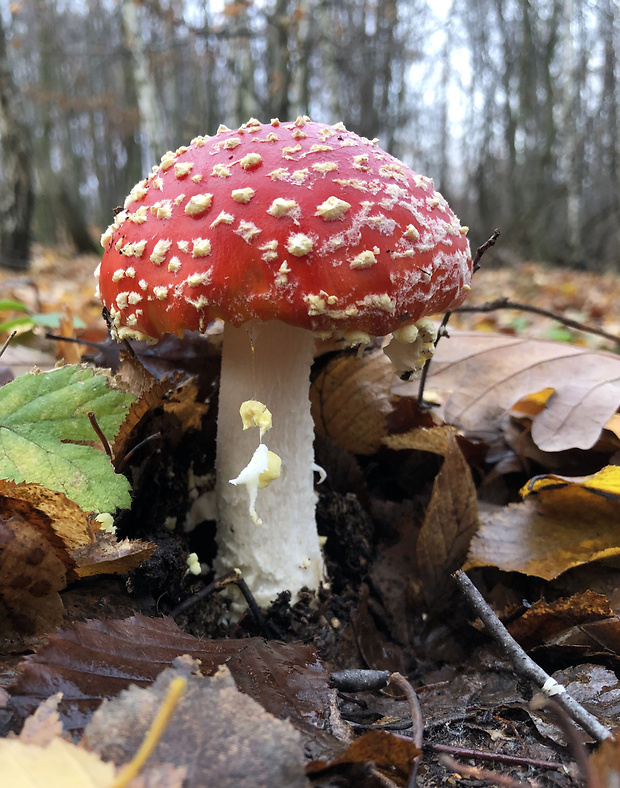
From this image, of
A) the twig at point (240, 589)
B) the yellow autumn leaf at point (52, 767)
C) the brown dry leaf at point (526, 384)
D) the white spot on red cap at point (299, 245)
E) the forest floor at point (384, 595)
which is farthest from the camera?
the brown dry leaf at point (526, 384)

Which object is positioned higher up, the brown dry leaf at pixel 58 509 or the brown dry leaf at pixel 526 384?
the brown dry leaf at pixel 58 509

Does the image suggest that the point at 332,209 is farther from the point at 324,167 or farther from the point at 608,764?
the point at 608,764

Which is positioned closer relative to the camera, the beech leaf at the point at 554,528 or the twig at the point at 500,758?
the twig at the point at 500,758

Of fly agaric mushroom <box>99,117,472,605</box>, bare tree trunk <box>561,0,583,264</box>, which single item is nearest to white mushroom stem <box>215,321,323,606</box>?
fly agaric mushroom <box>99,117,472,605</box>

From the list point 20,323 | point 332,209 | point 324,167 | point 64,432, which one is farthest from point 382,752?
point 20,323

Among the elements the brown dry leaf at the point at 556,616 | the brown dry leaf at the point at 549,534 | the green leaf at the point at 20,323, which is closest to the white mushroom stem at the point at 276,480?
the brown dry leaf at the point at 549,534

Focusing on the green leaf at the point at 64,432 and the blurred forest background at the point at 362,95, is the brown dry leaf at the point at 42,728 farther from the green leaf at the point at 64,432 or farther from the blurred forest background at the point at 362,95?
the blurred forest background at the point at 362,95

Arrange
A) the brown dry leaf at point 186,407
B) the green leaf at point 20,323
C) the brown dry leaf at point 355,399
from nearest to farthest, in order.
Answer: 1. the brown dry leaf at point 186,407
2. the brown dry leaf at point 355,399
3. the green leaf at point 20,323
